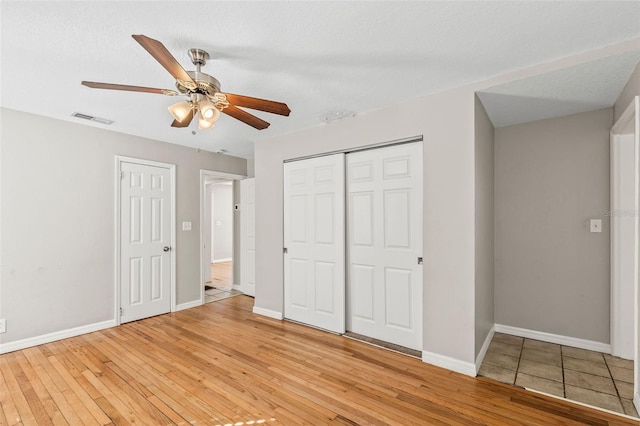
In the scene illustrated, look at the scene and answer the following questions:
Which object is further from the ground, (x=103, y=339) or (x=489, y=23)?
(x=489, y=23)

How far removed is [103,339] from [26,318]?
77 centimetres

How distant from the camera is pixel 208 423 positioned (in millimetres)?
1956

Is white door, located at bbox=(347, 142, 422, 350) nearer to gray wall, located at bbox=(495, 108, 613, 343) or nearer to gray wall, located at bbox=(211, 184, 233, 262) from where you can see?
gray wall, located at bbox=(495, 108, 613, 343)

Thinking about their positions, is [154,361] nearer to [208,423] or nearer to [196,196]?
[208,423]

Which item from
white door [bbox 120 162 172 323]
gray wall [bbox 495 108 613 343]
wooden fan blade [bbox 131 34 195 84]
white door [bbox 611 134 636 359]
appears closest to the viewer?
wooden fan blade [bbox 131 34 195 84]

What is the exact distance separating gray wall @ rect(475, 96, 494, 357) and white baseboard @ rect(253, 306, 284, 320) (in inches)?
94.6

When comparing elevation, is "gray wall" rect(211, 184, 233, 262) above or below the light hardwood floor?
above

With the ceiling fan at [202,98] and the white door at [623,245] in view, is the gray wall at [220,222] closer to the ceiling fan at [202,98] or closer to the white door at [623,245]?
the ceiling fan at [202,98]

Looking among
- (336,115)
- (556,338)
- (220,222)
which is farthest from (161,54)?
(220,222)

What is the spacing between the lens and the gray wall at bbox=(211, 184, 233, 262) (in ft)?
30.2

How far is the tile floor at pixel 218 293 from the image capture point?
5.08 metres

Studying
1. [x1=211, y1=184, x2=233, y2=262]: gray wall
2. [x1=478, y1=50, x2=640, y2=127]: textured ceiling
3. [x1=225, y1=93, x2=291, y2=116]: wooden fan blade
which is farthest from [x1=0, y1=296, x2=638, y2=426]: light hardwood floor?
[x1=211, y1=184, x2=233, y2=262]: gray wall

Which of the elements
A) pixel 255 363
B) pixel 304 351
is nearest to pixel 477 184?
pixel 304 351

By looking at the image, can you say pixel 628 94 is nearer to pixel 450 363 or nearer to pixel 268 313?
pixel 450 363
